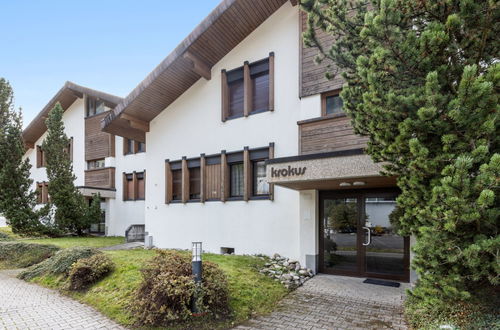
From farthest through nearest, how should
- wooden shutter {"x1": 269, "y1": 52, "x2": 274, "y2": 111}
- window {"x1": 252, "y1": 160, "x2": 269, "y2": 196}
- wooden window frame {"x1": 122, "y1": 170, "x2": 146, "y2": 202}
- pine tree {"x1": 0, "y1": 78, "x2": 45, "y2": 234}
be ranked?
wooden window frame {"x1": 122, "y1": 170, "x2": 146, "y2": 202} < pine tree {"x1": 0, "y1": 78, "x2": 45, "y2": 234} < window {"x1": 252, "y1": 160, "x2": 269, "y2": 196} < wooden shutter {"x1": 269, "y1": 52, "x2": 274, "y2": 111}

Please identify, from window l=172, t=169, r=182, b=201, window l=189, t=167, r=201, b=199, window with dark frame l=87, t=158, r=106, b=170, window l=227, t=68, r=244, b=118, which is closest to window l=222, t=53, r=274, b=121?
window l=227, t=68, r=244, b=118

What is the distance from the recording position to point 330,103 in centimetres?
884

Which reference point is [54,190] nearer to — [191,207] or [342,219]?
[191,207]

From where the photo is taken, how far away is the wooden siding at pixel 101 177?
19.1 m

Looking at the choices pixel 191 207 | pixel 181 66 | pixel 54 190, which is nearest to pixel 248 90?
pixel 181 66

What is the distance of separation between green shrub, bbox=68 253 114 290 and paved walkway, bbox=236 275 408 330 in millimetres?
4361

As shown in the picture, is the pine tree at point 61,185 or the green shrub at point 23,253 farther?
the pine tree at point 61,185

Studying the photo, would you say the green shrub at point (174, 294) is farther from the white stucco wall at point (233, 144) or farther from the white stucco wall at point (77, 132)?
the white stucco wall at point (77, 132)

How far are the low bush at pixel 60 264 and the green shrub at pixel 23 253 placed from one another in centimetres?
162

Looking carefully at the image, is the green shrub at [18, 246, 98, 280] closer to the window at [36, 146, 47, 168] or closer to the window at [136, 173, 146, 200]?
the window at [136, 173, 146, 200]

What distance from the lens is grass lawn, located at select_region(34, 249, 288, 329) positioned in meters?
5.72

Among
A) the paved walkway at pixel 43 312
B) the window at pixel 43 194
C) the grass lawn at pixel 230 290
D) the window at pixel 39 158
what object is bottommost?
the paved walkway at pixel 43 312

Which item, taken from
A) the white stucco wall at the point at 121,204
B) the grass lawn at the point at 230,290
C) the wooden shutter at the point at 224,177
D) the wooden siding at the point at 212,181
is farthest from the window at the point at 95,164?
the grass lawn at the point at 230,290

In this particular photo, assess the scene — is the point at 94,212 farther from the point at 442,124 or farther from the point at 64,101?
the point at 442,124
